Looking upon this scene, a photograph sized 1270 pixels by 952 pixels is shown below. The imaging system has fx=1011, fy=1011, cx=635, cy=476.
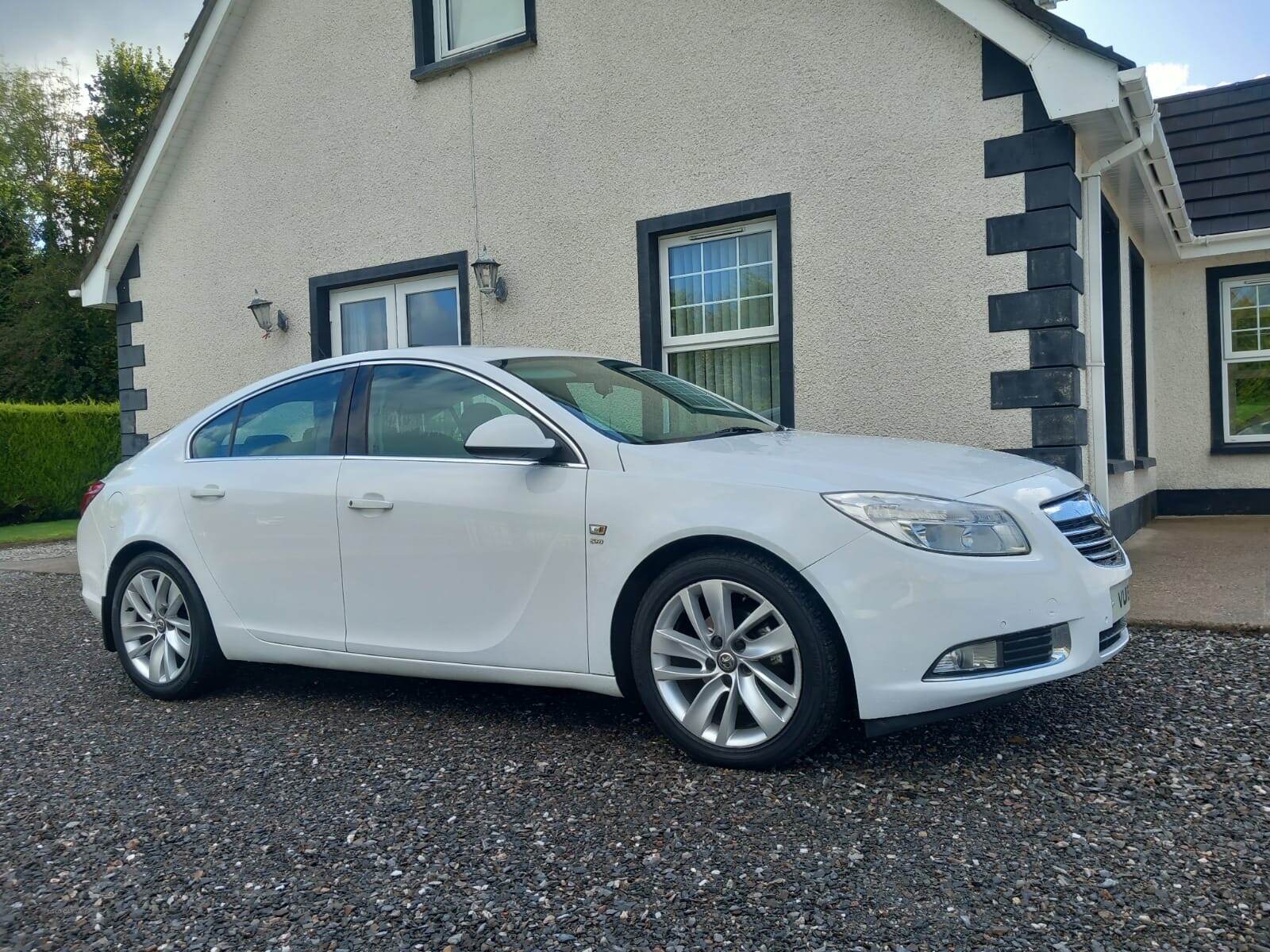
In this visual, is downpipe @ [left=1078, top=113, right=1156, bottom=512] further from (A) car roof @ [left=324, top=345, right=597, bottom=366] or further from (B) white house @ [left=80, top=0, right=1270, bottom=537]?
(A) car roof @ [left=324, top=345, right=597, bottom=366]

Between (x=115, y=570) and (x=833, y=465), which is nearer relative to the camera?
(x=833, y=465)

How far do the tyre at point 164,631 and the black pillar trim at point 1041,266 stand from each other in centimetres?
479

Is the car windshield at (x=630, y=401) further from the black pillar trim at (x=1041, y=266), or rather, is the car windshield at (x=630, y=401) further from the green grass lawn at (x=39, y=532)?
the green grass lawn at (x=39, y=532)

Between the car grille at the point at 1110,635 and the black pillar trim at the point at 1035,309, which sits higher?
the black pillar trim at the point at 1035,309

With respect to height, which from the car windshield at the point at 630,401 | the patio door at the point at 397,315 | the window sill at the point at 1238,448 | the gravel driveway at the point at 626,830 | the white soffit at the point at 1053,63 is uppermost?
the white soffit at the point at 1053,63

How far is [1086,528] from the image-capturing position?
11.6 feet

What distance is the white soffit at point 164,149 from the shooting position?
9.93m

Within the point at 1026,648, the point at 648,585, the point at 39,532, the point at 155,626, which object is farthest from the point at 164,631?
the point at 39,532

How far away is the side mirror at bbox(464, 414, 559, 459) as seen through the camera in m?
3.62

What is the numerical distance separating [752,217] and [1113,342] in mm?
3532

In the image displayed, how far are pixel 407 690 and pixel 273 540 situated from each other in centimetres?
95

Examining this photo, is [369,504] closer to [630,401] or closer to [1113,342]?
[630,401]

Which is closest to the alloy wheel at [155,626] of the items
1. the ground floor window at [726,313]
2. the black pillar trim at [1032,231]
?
the ground floor window at [726,313]

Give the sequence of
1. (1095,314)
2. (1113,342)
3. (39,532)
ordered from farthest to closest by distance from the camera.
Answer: (39,532), (1113,342), (1095,314)
